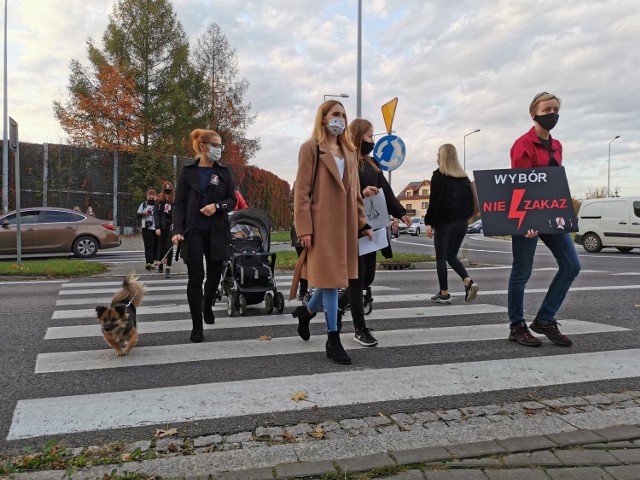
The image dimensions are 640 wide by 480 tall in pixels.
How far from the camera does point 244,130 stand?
39094mm

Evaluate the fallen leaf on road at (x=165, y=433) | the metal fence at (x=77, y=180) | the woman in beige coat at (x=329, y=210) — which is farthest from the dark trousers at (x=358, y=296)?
the metal fence at (x=77, y=180)

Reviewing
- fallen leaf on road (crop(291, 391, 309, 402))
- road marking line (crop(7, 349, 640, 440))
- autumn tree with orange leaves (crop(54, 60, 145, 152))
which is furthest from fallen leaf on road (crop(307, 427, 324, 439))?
autumn tree with orange leaves (crop(54, 60, 145, 152))

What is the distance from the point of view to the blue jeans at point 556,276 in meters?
4.65

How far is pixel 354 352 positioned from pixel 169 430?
199 cm

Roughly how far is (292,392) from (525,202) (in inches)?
105

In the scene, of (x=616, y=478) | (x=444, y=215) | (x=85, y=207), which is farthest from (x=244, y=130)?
(x=616, y=478)

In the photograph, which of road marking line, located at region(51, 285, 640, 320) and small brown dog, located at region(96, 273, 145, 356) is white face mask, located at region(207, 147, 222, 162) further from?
road marking line, located at region(51, 285, 640, 320)

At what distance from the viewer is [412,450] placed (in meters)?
2.66

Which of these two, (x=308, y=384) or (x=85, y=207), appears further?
(x=85, y=207)

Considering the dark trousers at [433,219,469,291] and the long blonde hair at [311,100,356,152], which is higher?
the long blonde hair at [311,100,356,152]

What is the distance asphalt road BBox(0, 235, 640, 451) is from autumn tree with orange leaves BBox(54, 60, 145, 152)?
2069cm

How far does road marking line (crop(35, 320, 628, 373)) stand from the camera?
169 inches

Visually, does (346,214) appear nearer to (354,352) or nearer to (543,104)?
(354,352)

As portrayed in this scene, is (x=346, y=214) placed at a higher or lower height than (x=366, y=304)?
higher
